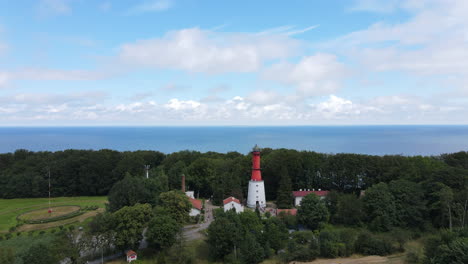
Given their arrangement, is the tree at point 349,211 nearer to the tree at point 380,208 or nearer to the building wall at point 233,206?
the tree at point 380,208

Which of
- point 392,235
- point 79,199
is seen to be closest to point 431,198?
point 392,235

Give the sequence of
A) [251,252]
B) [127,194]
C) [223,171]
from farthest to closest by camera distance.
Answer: [223,171] < [127,194] < [251,252]

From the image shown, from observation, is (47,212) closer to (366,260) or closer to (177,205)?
(177,205)

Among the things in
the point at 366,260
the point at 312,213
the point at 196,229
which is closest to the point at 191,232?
the point at 196,229

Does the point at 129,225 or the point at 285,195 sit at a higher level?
the point at 129,225

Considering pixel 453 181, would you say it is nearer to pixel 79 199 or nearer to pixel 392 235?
pixel 392 235

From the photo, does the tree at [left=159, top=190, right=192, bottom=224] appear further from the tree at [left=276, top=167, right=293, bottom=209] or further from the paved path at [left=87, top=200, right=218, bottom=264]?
the tree at [left=276, top=167, right=293, bottom=209]
